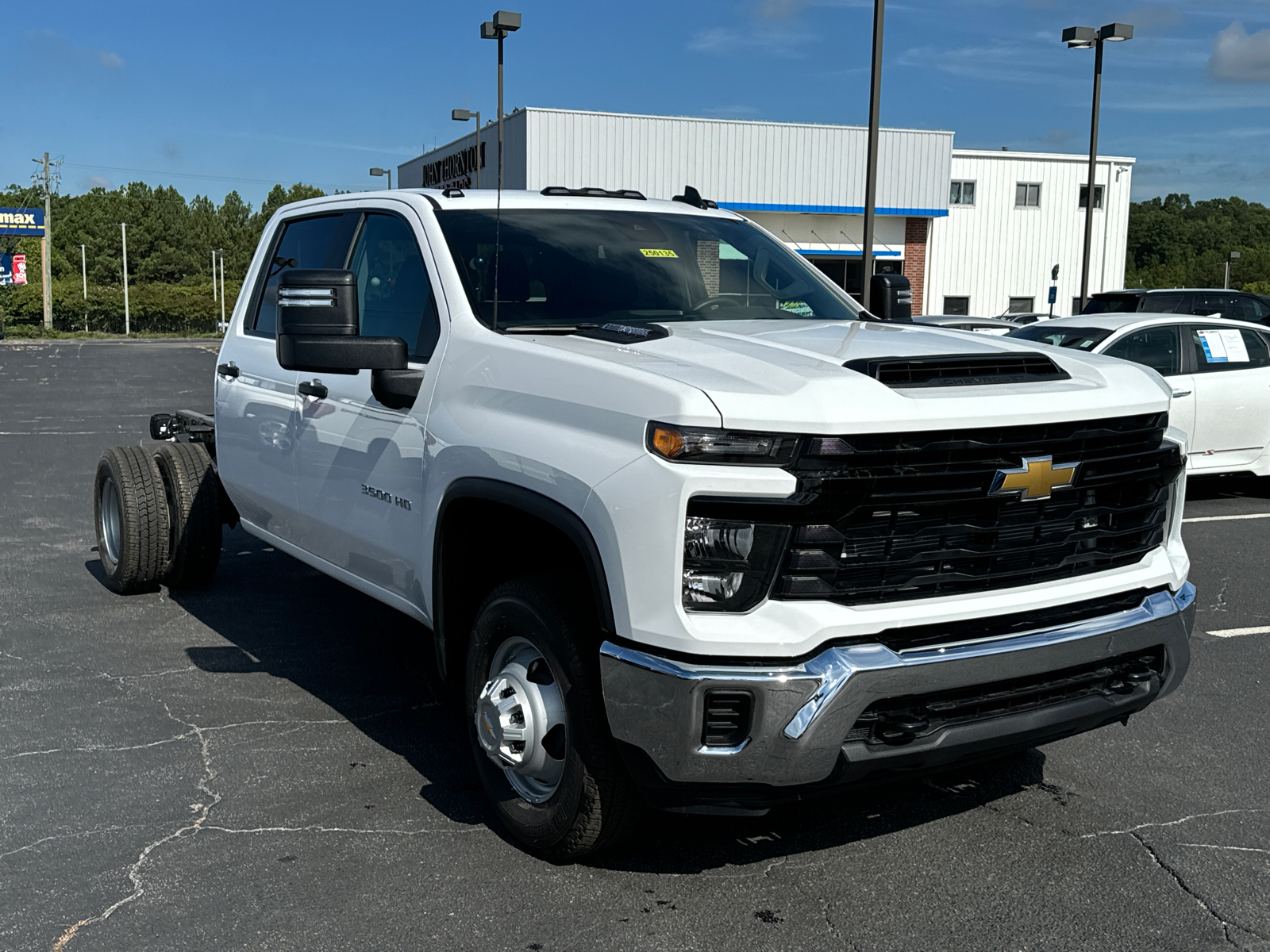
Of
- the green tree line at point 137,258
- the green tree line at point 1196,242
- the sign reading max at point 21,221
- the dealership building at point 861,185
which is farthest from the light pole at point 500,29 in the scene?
the green tree line at point 1196,242

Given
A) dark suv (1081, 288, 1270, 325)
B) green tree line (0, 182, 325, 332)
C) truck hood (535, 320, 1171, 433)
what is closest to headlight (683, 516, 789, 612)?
truck hood (535, 320, 1171, 433)

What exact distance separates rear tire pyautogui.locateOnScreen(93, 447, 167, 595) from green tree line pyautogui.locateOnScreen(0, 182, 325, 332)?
251 ft

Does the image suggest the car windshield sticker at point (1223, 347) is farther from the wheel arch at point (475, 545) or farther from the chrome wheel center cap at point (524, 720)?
the chrome wheel center cap at point (524, 720)

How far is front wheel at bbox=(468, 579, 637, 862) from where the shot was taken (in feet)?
10.9

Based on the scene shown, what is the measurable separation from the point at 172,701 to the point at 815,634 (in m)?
3.20

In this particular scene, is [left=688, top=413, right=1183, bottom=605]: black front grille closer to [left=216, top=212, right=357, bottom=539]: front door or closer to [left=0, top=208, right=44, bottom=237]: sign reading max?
[left=216, top=212, right=357, bottom=539]: front door

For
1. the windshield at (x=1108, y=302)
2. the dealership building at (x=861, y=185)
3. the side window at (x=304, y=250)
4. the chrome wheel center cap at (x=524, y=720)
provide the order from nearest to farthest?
the chrome wheel center cap at (x=524, y=720) → the side window at (x=304, y=250) → the windshield at (x=1108, y=302) → the dealership building at (x=861, y=185)

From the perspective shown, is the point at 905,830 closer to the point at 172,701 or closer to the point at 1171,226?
the point at 172,701

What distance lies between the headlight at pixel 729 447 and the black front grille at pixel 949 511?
0.14ft

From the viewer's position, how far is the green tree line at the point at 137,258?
260 feet

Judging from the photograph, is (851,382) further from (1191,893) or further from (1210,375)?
(1210,375)

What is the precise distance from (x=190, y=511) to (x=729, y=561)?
4.48 metres

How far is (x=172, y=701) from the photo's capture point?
5129 mm

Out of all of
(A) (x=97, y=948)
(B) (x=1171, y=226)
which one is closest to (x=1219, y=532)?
(A) (x=97, y=948)
